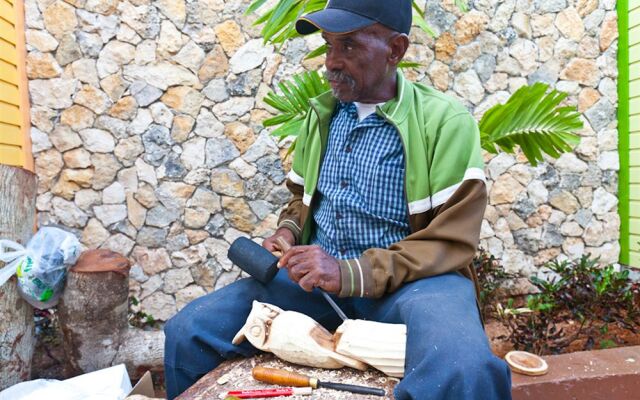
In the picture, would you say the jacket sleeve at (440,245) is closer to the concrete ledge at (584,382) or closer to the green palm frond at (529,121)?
the concrete ledge at (584,382)

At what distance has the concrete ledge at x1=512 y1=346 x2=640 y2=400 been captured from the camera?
2.14 metres

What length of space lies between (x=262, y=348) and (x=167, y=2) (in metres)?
3.76

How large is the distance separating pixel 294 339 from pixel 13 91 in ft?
12.3

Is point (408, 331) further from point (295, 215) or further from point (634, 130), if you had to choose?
point (634, 130)

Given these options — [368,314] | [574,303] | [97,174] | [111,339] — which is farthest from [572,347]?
[97,174]

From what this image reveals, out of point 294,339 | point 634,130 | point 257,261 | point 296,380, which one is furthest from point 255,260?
point 634,130

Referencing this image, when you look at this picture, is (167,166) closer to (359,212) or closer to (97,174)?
(97,174)

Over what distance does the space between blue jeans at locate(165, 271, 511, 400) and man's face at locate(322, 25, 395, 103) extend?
691 mm

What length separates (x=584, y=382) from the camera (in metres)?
2.17

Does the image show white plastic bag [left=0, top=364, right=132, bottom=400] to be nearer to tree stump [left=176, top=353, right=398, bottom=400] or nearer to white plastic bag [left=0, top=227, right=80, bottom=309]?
white plastic bag [left=0, top=227, right=80, bottom=309]

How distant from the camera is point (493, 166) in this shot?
4.52 m

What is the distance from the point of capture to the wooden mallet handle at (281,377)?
4.13 feet

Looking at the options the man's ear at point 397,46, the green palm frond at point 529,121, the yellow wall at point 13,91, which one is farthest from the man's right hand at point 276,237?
the yellow wall at point 13,91

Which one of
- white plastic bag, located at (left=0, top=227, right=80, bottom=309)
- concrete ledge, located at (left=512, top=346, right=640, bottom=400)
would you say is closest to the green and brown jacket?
concrete ledge, located at (left=512, top=346, right=640, bottom=400)
